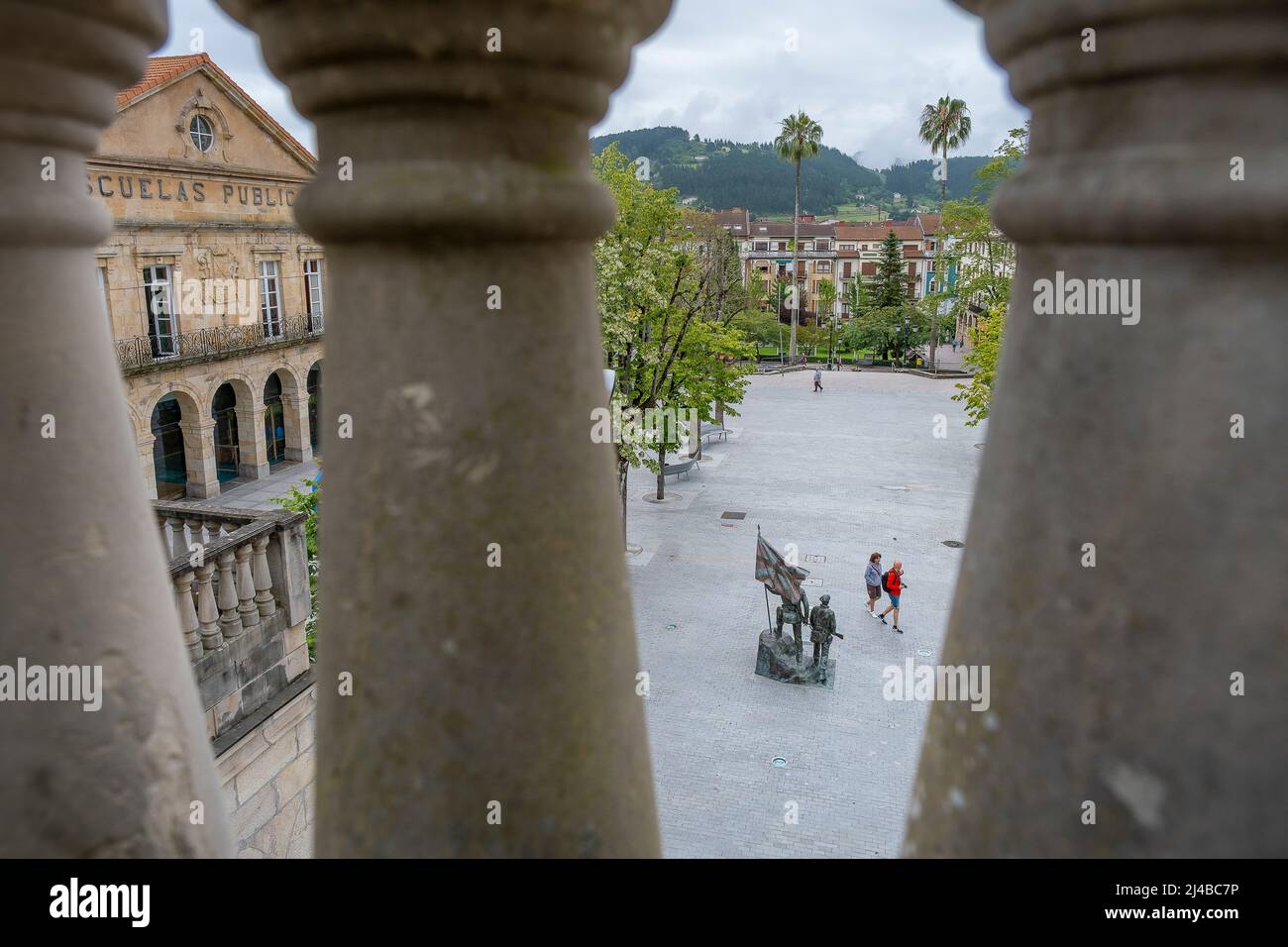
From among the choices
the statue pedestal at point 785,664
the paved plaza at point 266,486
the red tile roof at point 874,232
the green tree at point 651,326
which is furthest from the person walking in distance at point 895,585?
the red tile roof at point 874,232

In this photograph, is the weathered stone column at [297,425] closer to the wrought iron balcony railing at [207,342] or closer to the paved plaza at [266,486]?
the paved plaza at [266,486]

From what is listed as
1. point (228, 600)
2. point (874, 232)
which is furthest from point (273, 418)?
point (874, 232)

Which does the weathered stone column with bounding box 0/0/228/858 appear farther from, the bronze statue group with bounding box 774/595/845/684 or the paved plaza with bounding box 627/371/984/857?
the bronze statue group with bounding box 774/595/845/684

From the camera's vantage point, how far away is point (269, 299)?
26.0 metres

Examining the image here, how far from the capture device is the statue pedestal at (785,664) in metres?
13.9

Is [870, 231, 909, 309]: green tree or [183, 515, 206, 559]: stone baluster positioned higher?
[870, 231, 909, 309]: green tree

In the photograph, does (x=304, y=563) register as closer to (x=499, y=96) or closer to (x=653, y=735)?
(x=499, y=96)

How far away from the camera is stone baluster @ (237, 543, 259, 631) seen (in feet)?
19.9

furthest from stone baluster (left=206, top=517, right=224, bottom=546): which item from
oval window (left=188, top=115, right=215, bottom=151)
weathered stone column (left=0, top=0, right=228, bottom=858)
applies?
oval window (left=188, top=115, right=215, bottom=151)

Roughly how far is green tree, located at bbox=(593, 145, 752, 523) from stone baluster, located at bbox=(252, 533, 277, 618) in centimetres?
1144
